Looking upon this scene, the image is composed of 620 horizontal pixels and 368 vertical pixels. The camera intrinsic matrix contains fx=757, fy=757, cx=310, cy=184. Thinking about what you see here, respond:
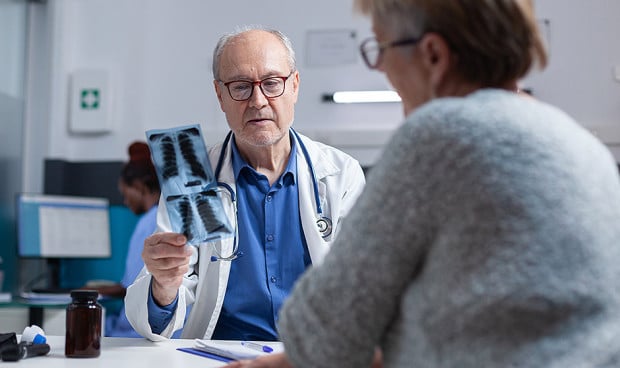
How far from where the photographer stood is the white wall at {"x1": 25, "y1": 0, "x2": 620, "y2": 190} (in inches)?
164

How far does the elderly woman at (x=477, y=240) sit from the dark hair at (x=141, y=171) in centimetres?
311

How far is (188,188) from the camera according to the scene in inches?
56.5

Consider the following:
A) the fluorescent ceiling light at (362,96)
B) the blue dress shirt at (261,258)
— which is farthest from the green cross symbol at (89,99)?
the blue dress shirt at (261,258)

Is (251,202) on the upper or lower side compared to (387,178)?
lower

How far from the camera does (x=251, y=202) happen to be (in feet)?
6.37

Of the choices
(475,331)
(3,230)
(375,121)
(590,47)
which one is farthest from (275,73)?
(3,230)

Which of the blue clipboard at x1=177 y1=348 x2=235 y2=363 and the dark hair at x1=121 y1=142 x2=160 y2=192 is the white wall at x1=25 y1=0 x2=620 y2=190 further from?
the blue clipboard at x1=177 y1=348 x2=235 y2=363

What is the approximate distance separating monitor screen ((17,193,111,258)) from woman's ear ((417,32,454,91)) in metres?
3.53

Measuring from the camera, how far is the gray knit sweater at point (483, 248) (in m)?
0.77

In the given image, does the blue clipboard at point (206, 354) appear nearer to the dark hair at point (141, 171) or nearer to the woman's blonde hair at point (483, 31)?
the woman's blonde hair at point (483, 31)

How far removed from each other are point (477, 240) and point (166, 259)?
893 mm

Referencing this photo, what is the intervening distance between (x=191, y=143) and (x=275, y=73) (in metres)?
0.63

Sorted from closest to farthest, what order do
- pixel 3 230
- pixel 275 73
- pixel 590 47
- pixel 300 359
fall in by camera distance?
pixel 300 359, pixel 275 73, pixel 590 47, pixel 3 230

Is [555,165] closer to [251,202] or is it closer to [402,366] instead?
[402,366]
